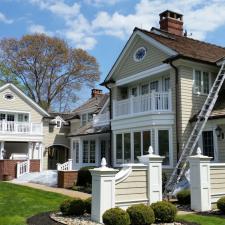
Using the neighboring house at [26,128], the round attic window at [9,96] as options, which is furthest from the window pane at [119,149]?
the round attic window at [9,96]

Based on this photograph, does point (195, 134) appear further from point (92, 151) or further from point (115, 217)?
point (92, 151)

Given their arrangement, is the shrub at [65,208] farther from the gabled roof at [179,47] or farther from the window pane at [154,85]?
the window pane at [154,85]

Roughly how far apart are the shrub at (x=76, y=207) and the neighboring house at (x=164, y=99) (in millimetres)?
8458

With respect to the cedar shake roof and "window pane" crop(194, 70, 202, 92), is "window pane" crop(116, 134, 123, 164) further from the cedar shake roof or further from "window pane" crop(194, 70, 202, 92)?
the cedar shake roof

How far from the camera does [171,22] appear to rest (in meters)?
24.4

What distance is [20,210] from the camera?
11.4 metres

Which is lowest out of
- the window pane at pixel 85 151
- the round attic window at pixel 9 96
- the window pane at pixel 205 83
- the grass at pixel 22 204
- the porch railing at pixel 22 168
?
the grass at pixel 22 204

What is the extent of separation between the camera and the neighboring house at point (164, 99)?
18.0m

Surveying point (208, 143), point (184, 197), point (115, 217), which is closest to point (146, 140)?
point (208, 143)

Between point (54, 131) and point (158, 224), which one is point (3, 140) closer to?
point (54, 131)

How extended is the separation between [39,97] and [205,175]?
3637cm

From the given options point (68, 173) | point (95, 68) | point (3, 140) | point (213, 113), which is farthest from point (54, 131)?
point (213, 113)

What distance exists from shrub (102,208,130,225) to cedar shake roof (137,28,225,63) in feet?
35.7

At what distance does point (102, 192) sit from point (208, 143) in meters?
9.49
